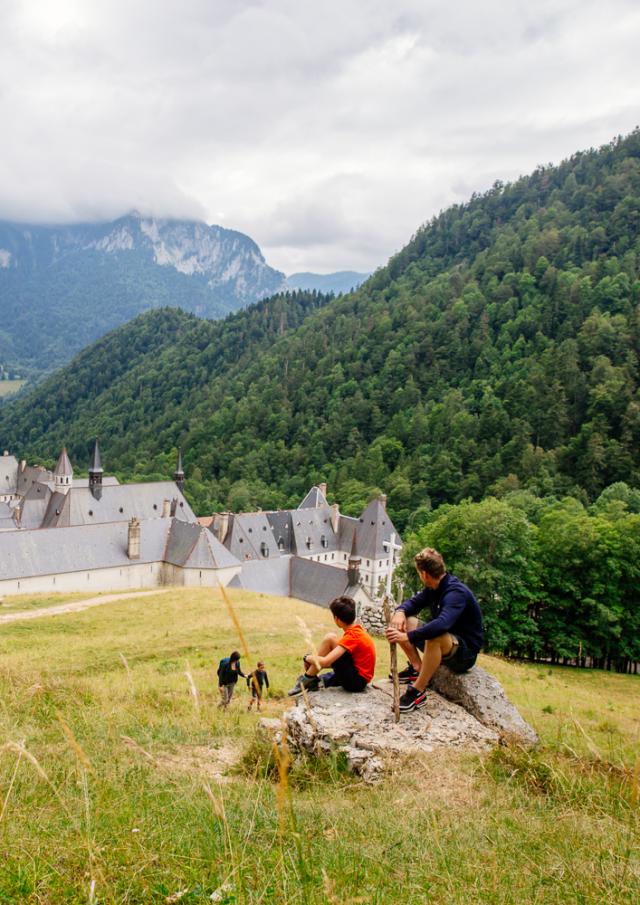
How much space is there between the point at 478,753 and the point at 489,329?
436 feet

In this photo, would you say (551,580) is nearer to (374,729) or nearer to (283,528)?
(374,729)

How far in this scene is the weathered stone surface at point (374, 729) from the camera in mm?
7375

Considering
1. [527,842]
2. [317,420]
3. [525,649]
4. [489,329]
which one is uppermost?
[489,329]

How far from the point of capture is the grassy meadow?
12.4ft

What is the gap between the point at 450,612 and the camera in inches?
323

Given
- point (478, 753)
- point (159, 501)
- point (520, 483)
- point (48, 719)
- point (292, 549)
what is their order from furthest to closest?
point (520, 483), point (292, 549), point (159, 501), point (48, 719), point (478, 753)

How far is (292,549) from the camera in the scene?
7969cm

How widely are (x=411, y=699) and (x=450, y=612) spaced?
143cm

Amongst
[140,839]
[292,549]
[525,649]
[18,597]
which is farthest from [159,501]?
[140,839]

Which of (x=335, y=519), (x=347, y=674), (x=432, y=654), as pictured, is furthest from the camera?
(x=335, y=519)

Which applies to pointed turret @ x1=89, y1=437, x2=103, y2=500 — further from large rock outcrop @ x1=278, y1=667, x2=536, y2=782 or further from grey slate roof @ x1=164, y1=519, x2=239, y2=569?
large rock outcrop @ x1=278, y1=667, x2=536, y2=782

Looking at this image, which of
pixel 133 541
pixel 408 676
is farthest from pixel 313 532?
pixel 408 676

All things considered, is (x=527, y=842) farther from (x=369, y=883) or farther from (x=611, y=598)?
(x=611, y=598)

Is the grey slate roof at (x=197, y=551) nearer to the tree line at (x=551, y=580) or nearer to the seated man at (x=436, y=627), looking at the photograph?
the tree line at (x=551, y=580)
